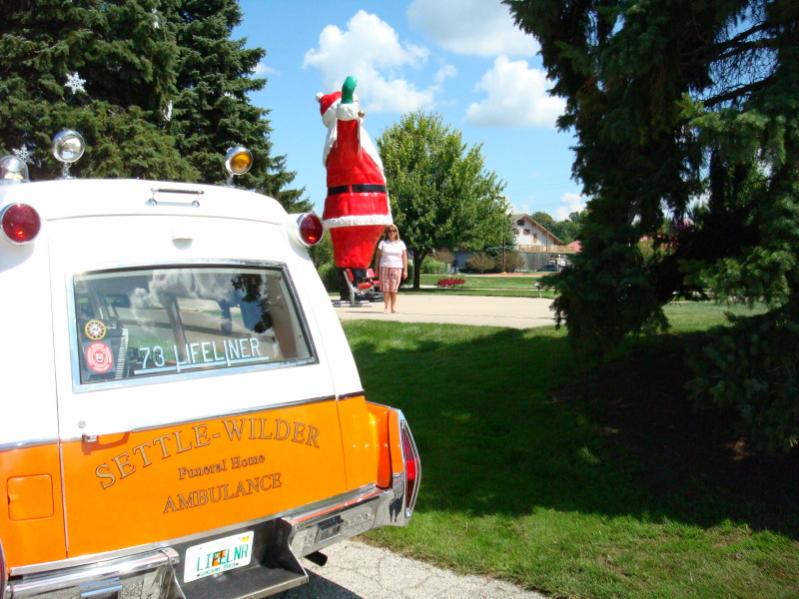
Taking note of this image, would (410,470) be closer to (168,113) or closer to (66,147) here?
(66,147)

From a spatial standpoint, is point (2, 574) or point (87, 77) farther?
point (87, 77)

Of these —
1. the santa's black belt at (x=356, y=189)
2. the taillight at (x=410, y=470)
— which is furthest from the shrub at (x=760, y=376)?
the santa's black belt at (x=356, y=189)

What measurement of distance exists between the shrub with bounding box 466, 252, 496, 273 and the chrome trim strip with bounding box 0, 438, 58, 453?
62.7 metres

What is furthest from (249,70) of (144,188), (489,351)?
(144,188)

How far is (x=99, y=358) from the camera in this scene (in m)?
3.07

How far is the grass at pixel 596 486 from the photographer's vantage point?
168 inches

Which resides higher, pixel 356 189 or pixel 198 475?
pixel 356 189

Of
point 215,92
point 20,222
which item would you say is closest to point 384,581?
point 20,222

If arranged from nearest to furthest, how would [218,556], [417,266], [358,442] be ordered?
1. [218,556]
2. [358,442]
3. [417,266]

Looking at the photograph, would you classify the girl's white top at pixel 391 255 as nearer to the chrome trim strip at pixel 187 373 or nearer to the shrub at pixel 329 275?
the chrome trim strip at pixel 187 373

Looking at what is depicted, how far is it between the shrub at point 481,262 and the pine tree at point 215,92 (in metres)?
42.9

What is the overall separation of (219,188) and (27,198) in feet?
3.00

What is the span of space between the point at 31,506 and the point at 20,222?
3.50 feet

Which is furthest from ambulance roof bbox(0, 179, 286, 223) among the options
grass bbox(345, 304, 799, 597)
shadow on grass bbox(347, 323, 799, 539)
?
shadow on grass bbox(347, 323, 799, 539)
